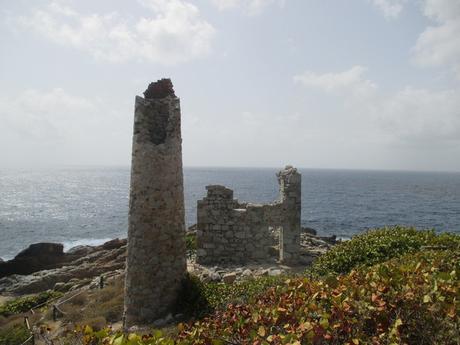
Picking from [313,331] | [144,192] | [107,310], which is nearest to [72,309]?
[107,310]

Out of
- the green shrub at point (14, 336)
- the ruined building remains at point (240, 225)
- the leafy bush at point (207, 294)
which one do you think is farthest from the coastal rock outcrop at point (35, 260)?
the leafy bush at point (207, 294)

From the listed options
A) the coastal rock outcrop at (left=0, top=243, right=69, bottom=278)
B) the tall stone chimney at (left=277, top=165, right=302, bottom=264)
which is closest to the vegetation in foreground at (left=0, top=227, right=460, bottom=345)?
the tall stone chimney at (left=277, top=165, right=302, bottom=264)

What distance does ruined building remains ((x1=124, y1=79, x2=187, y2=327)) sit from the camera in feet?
38.0

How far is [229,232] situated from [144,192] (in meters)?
6.65

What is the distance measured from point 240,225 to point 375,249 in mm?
6379

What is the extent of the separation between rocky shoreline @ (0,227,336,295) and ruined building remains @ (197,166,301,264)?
2.03 feet

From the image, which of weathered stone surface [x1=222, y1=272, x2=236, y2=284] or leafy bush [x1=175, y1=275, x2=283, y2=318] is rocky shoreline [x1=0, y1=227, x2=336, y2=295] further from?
leafy bush [x1=175, y1=275, x2=283, y2=318]

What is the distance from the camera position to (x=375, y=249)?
12.4 meters

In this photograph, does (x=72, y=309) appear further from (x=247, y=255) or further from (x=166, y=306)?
(x=247, y=255)

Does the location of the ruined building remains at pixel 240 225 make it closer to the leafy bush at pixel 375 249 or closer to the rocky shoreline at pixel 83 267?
the rocky shoreline at pixel 83 267


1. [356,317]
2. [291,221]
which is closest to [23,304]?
[291,221]

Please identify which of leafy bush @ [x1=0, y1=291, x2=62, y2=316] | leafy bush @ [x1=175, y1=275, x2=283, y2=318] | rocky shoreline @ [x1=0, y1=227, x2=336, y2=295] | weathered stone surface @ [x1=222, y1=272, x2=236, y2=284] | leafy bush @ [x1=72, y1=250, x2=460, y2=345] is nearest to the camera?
leafy bush @ [x1=72, y1=250, x2=460, y2=345]

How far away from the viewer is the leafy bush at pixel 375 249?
12.0m

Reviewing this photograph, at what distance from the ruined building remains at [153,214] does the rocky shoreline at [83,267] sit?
2911mm
